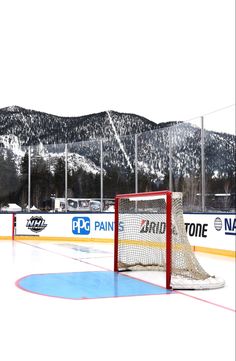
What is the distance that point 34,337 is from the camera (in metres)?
2.65

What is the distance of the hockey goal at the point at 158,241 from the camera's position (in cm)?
469

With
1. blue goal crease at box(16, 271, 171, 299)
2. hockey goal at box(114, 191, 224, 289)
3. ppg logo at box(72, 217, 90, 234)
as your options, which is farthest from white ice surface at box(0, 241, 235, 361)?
ppg logo at box(72, 217, 90, 234)

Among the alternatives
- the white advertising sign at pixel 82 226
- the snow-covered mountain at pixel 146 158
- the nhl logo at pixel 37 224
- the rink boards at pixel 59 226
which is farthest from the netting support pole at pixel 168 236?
the nhl logo at pixel 37 224

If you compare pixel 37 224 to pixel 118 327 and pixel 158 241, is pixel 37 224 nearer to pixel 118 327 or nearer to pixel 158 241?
pixel 158 241

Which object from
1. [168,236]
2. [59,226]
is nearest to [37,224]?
[59,226]

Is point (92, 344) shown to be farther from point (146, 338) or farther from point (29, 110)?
point (29, 110)

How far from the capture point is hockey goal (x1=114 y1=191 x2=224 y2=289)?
15.4 feet

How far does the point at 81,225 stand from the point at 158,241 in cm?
597

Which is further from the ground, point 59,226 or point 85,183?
point 85,183

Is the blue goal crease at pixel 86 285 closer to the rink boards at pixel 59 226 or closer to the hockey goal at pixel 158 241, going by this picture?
the hockey goal at pixel 158 241

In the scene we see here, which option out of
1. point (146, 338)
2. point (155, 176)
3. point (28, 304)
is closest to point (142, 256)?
point (28, 304)

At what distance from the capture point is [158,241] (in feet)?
18.1

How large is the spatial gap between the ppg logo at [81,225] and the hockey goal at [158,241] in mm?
5176

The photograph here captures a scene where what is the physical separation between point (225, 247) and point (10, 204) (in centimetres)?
617
